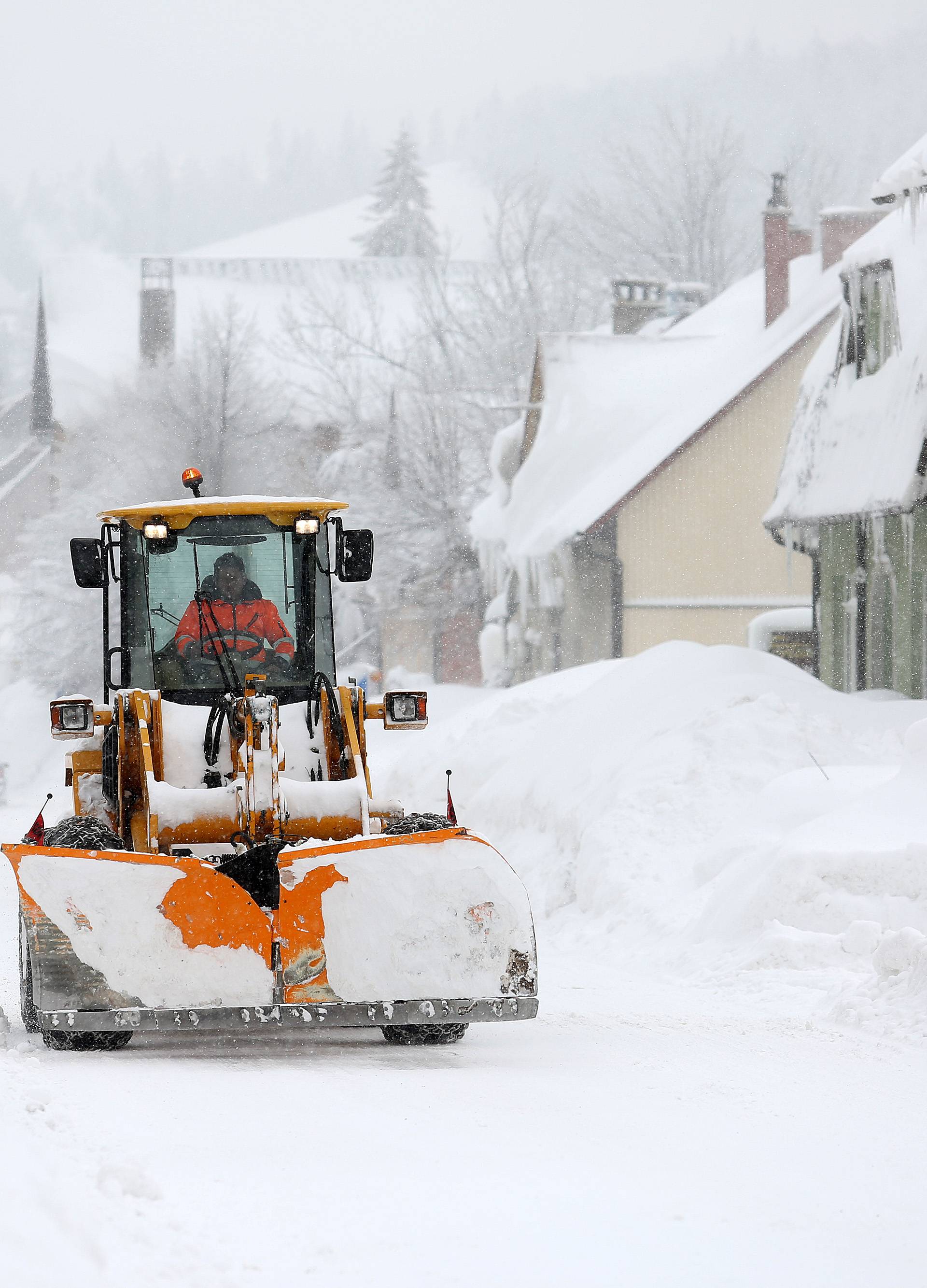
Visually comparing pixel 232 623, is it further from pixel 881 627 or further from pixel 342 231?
pixel 342 231

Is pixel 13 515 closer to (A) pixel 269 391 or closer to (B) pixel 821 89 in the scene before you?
(A) pixel 269 391

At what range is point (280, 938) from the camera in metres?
6.99

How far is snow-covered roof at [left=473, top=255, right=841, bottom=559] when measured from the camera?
3312 cm

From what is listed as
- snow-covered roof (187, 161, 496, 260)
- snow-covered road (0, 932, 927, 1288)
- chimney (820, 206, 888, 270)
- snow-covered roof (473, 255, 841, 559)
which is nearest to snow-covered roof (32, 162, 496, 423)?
snow-covered roof (187, 161, 496, 260)

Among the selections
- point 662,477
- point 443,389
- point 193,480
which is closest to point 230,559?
point 193,480

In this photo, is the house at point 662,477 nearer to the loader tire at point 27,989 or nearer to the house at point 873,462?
the house at point 873,462

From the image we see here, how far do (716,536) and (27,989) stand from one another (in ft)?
89.2

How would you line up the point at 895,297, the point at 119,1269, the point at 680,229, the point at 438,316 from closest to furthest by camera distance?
1. the point at 119,1269
2. the point at 895,297
3. the point at 438,316
4. the point at 680,229

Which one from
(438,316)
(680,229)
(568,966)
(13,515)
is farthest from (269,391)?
(568,966)

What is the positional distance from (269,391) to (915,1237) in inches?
2060

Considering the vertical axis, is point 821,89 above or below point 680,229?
above

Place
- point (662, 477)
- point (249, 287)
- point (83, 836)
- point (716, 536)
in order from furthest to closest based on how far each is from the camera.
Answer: point (249, 287), point (716, 536), point (662, 477), point (83, 836)

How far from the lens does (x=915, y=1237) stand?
4.60 metres

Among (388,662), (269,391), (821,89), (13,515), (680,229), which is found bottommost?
(388,662)
